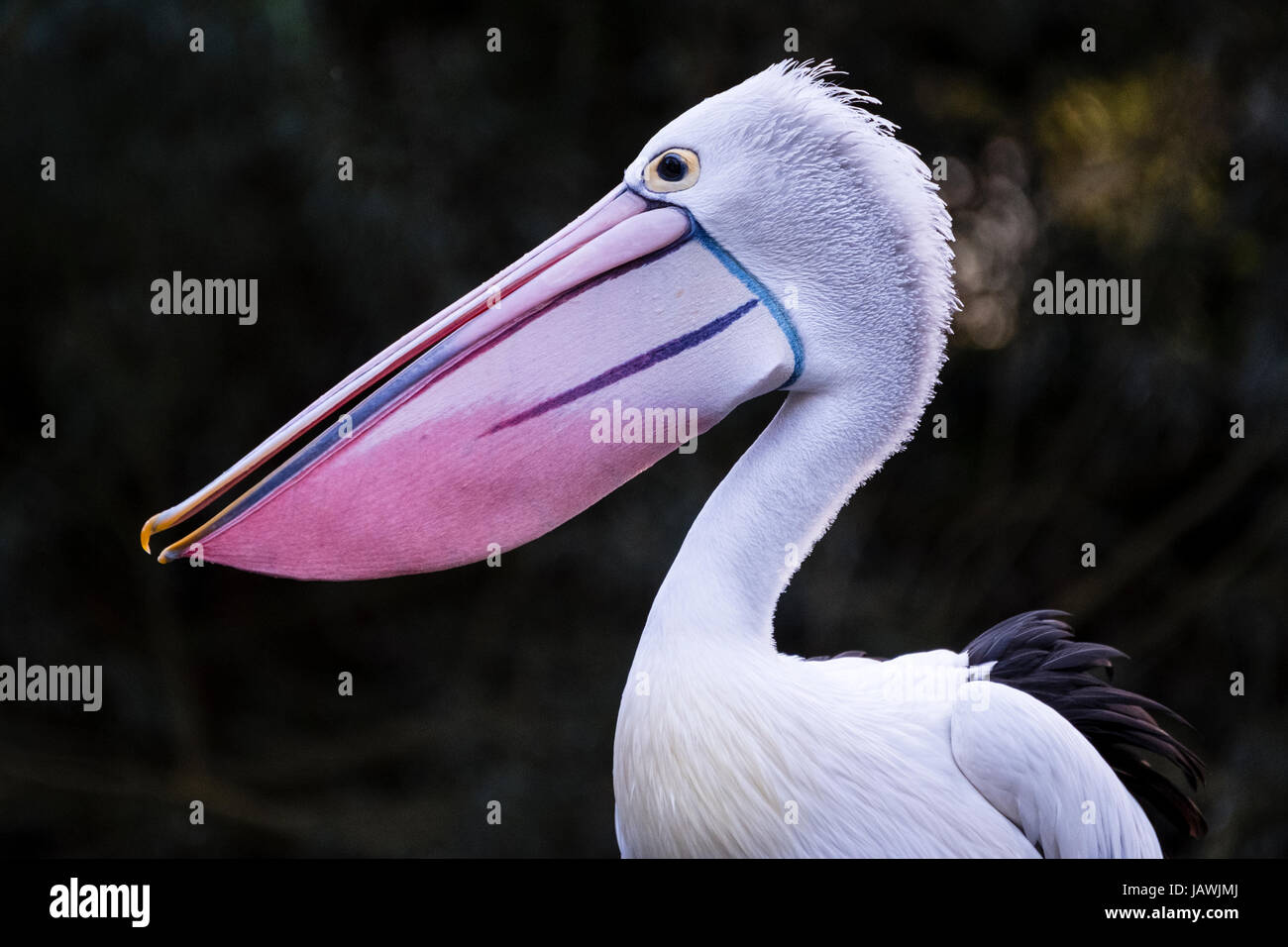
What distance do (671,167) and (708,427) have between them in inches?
14.0

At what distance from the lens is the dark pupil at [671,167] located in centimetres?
180

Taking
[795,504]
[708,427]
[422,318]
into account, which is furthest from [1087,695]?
[422,318]

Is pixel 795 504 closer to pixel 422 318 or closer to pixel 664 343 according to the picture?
pixel 664 343

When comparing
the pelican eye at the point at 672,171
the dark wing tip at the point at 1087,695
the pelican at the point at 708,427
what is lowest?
the dark wing tip at the point at 1087,695

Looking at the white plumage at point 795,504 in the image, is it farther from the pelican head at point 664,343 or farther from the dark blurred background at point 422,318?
the dark blurred background at point 422,318

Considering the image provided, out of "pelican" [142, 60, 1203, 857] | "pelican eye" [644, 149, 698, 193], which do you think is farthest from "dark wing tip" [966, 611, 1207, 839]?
"pelican eye" [644, 149, 698, 193]

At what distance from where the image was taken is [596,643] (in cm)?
477

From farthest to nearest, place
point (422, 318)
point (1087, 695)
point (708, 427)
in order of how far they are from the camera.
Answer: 1. point (422, 318)
2. point (1087, 695)
3. point (708, 427)

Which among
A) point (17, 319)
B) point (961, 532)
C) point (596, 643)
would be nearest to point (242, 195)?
point (17, 319)

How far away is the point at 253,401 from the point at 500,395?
330 centimetres

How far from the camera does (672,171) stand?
71.2 inches

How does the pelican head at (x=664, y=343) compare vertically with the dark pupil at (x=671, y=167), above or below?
below

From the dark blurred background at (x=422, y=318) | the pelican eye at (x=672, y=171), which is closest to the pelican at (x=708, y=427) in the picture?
the pelican eye at (x=672, y=171)

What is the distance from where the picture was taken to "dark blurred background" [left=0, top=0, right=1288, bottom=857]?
430 centimetres
